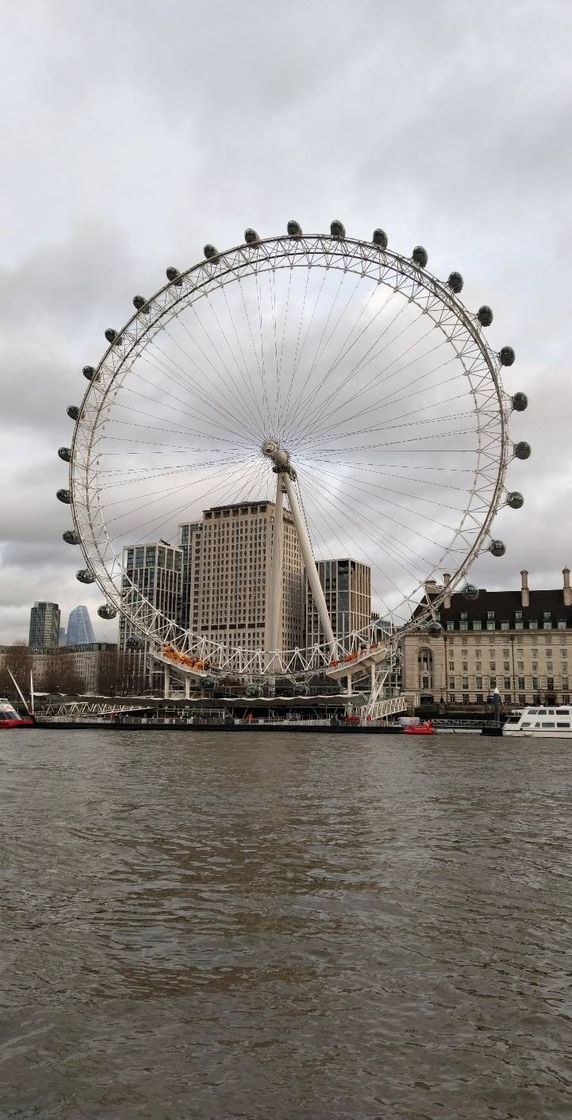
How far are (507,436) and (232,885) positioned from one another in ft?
190

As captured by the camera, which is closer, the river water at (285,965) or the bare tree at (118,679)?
the river water at (285,965)

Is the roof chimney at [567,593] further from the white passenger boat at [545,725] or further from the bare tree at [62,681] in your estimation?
the bare tree at [62,681]

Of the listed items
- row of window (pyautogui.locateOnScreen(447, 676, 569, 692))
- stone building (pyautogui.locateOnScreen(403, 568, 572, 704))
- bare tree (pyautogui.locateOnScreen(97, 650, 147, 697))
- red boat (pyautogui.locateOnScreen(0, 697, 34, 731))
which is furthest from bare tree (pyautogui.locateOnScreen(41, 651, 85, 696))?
row of window (pyautogui.locateOnScreen(447, 676, 569, 692))

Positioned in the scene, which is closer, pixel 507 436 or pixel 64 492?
pixel 507 436

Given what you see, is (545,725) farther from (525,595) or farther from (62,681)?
(62,681)

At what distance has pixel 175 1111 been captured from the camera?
295 inches

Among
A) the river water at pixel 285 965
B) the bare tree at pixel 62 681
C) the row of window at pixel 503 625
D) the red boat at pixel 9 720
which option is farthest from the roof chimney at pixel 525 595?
the river water at pixel 285 965

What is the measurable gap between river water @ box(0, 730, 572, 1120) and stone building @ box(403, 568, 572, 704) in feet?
346

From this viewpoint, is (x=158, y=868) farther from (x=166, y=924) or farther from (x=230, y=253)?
(x=230, y=253)

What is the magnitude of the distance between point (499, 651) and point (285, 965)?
4765 inches

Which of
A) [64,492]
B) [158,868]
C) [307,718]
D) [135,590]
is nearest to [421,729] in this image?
[307,718]

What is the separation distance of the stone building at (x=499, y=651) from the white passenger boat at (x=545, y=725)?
41.7 m

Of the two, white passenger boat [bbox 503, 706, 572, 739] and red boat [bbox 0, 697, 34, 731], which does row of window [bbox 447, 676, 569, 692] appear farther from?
red boat [bbox 0, 697, 34, 731]

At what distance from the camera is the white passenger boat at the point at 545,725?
3051 inches
